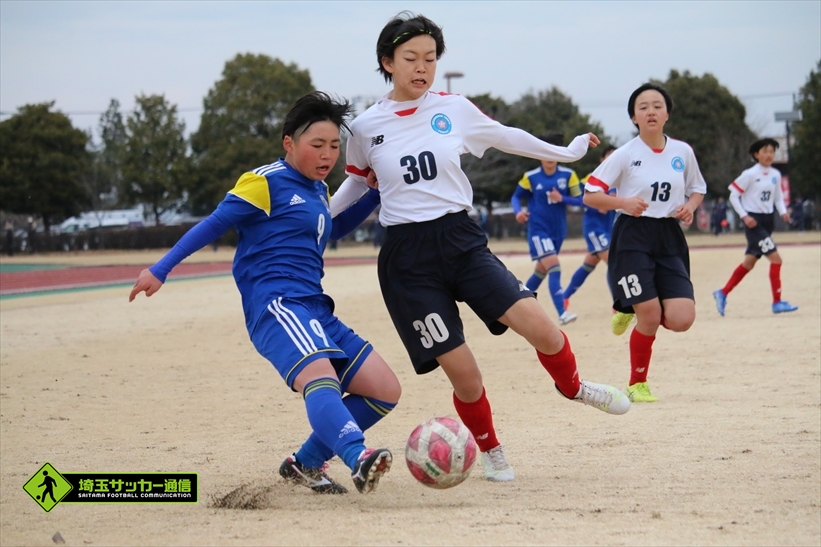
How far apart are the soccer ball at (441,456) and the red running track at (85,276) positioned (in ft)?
59.3

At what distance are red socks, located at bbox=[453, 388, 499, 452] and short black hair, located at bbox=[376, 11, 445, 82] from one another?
6.05 feet

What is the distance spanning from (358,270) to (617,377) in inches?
728

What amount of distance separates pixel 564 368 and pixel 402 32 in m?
1.98

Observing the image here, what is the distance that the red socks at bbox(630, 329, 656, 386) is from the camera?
25.7 feet

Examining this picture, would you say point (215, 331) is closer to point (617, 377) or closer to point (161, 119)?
point (617, 377)

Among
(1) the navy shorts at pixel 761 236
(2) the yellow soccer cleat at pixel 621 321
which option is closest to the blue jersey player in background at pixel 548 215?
(1) the navy shorts at pixel 761 236

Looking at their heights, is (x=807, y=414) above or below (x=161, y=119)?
below

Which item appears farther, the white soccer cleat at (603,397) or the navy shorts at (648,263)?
the navy shorts at (648,263)

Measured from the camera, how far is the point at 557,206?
13.9m

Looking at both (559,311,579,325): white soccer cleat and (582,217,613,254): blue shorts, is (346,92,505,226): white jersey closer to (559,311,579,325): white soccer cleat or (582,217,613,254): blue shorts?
(559,311,579,325): white soccer cleat

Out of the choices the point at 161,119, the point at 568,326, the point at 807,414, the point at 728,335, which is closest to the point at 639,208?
the point at 807,414

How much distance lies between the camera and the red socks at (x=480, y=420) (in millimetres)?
5676

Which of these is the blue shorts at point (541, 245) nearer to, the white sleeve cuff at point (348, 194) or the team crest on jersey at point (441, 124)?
the white sleeve cuff at point (348, 194)

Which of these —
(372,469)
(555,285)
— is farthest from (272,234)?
(555,285)
